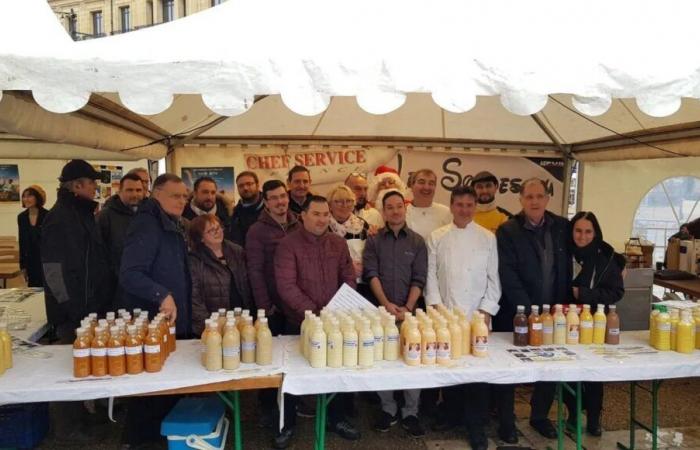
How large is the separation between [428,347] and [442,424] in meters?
1.18

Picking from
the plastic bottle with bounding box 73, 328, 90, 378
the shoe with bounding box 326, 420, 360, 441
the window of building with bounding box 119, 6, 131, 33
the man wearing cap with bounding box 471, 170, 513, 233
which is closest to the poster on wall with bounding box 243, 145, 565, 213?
the man wearing cap with bounding box 471, 170, 513, 233

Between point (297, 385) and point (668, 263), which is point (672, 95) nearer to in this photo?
point (297, 385)

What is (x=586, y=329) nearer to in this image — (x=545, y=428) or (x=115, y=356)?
(x=545, y=428)

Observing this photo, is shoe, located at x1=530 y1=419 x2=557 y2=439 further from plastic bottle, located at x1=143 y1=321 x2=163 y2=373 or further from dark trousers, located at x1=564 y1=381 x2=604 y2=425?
plastic bottle, located at x1=143 y1=321 x2=163 y2=373

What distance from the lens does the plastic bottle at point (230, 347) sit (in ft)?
8.50

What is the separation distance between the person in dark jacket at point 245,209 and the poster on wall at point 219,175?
1534 mm

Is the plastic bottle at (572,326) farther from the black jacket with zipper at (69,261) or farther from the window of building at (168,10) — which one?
the window of building at (168,10)

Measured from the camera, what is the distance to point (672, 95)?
8.00ft

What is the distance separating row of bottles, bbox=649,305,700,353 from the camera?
2.95 m

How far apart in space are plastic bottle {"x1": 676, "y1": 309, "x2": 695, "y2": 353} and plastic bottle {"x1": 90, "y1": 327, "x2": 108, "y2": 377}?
3166 millimetres

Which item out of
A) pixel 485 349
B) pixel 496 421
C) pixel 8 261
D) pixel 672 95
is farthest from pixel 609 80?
pixel 8 261

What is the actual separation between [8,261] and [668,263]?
9.09 m

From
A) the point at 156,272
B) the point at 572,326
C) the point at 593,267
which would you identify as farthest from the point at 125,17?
the point at 572,326

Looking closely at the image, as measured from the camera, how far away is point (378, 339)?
8.98 feet
